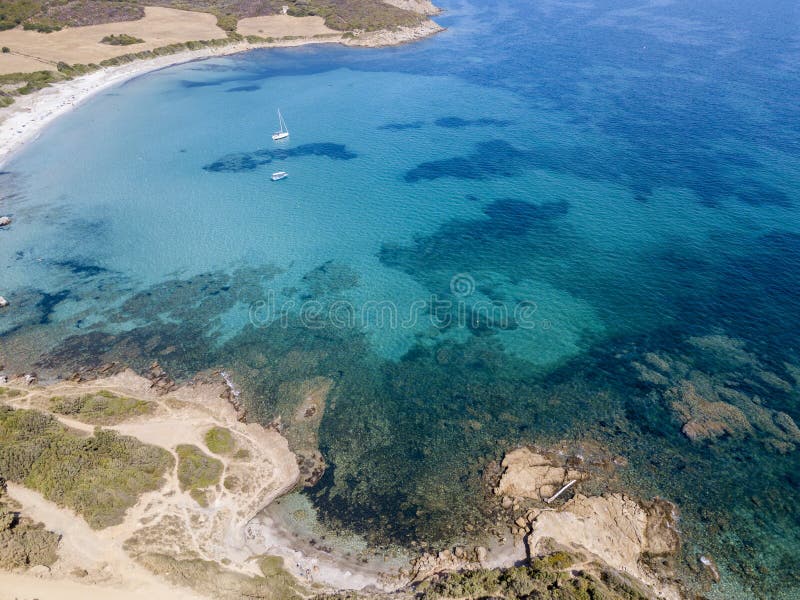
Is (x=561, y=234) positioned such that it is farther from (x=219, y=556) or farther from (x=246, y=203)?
(x=219, y=556)

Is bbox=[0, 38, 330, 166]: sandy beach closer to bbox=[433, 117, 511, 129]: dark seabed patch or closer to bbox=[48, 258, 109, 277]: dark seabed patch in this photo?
bbox=[48, 258, 109, 277]: dark seabed patch

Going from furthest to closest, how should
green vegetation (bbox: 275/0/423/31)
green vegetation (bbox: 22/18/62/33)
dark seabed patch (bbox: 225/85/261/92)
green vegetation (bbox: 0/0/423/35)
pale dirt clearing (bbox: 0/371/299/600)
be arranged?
green vegetation (bbox: 275/0/423/31) < green vegetation (bbox: 0/0/423/35) < green vegetation (bbox: 22/18/62/33) < dark seabed patch (bbox: 225/85/261/92) < pale dirt clearing (bbox: 0/371/299/600)

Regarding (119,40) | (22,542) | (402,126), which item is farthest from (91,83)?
(22,542)

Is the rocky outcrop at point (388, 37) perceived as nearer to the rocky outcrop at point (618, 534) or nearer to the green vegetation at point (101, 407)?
the green vegetation at point (101, 407)

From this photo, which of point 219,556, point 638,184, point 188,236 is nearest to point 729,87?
point 638,184

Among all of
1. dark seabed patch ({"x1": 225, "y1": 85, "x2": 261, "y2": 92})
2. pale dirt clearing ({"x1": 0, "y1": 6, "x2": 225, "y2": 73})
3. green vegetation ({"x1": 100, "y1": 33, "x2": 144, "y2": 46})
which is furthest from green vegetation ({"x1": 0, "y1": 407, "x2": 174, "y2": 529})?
green vegetation ({"x1": 100, "y1": 33, "x2": 144, "y2": 46})

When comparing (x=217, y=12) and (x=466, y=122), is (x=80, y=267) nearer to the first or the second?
(x=466, y=122)
